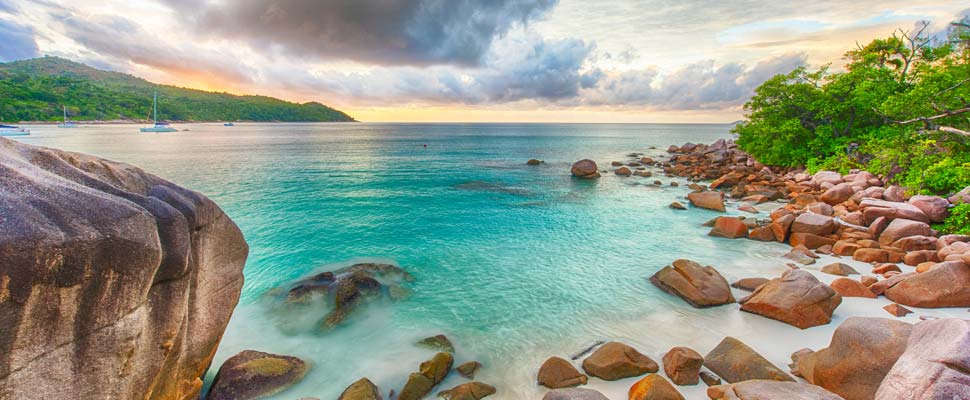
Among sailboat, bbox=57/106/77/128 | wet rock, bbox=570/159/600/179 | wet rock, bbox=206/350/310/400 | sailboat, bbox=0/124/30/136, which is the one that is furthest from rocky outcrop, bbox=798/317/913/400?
sailboat, bbox=57/106/77/128

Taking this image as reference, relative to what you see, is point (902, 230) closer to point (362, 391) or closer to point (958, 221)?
point (958, 221)

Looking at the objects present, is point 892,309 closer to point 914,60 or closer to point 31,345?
point 31,345

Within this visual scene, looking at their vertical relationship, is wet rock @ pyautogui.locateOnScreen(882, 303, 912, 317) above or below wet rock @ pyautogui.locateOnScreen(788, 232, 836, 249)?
below

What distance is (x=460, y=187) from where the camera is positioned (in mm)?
37125

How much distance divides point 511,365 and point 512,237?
11559 millimetres

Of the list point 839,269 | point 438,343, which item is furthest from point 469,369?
point 839,269

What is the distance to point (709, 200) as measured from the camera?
1046 inches

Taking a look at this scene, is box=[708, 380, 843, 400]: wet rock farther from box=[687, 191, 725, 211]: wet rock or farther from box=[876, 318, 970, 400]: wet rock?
box=[687, 191, 725, 211]: wet rock

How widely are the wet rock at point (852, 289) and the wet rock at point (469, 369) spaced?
11.3 metres

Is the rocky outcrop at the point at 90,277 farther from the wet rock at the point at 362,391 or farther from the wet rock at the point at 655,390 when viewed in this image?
the wet rock at the point at 655,390

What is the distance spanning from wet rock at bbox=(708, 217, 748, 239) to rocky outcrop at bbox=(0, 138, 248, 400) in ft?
71.0

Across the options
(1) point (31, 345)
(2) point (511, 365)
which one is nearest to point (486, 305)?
(2) point (511, 365)

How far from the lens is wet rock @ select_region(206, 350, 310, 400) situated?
8453 mm

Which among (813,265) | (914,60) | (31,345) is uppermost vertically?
(914,60)
